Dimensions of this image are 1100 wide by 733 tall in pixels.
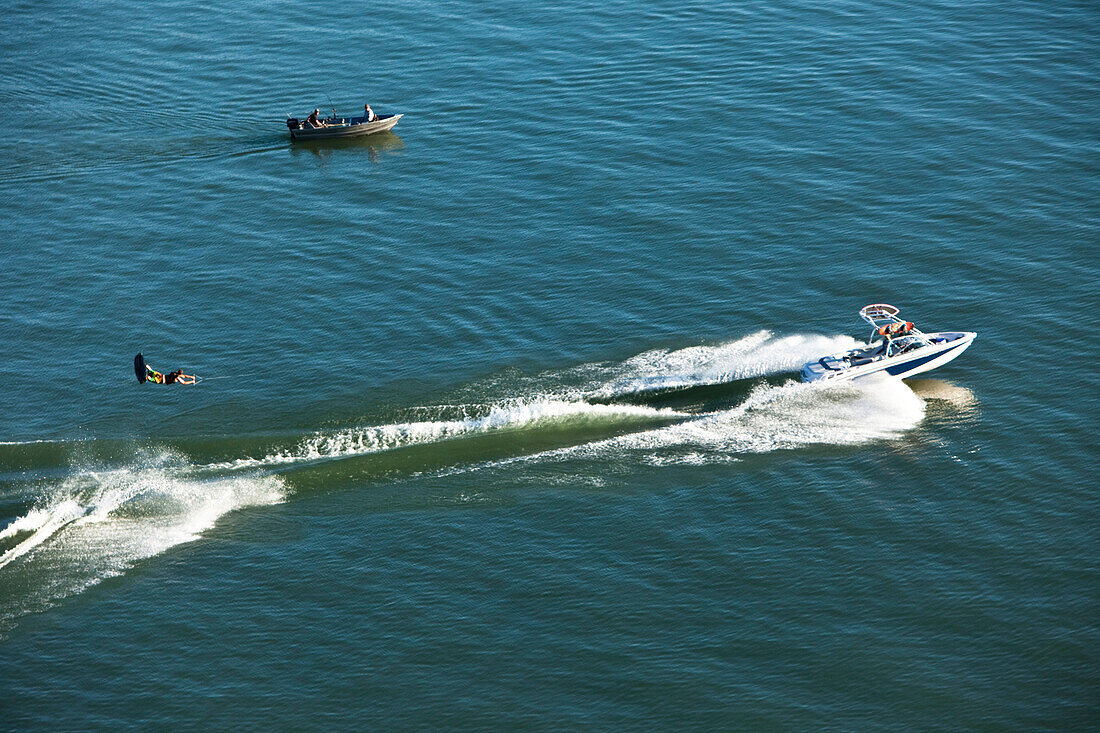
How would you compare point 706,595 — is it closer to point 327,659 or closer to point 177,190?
point 327,659

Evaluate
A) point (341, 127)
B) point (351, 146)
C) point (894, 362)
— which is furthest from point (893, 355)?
point (351, 146)

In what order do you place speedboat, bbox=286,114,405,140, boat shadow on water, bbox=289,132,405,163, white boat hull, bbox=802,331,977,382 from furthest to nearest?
boat shadow on water, bbox=289,132,405,163
speedboat, bbox=286,114,405,140
white boat hull, bbox=802,331,977,382

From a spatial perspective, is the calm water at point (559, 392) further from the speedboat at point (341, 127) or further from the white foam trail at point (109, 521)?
the speedboat at point (341, 127)

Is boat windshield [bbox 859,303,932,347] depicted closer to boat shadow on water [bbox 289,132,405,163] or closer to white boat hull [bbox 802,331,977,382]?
white boat hull [bbox 802,331,977,382]

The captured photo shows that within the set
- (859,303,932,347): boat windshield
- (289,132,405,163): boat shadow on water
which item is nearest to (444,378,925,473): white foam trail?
(859,303,932,347): boat windshield

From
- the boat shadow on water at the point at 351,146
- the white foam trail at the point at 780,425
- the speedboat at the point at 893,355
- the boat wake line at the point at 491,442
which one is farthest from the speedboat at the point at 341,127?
the speedboat at the point at 893,355

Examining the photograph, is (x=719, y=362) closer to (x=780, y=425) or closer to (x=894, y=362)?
(x=780, y=425)
